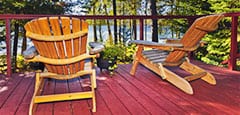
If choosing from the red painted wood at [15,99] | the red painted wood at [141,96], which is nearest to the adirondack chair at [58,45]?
the red painted wood at [15,99]

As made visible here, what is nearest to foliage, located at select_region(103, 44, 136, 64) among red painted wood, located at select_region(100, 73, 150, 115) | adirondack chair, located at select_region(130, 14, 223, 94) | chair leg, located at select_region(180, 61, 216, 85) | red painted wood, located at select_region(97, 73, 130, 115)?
adirondack chair, located at select_region(130, 14, 223, 94)

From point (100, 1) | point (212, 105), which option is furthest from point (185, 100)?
point (100, 1)

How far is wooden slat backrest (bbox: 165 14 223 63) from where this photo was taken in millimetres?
2996

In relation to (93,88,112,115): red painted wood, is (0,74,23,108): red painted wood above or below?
above

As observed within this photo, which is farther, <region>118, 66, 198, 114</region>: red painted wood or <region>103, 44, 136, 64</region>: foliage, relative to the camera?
<region>103, 44, 136, 64</region>: foliage

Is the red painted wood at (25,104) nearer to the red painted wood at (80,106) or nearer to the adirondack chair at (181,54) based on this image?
the red painted wood at (80,106)

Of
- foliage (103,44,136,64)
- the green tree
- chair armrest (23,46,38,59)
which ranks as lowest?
foliage (103,44,136,64)

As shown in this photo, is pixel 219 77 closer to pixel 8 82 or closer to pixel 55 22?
pixel 55 22

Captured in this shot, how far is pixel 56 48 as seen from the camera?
251cm

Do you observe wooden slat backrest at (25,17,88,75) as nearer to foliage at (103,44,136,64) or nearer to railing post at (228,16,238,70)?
foliage at (103,44,136,64)

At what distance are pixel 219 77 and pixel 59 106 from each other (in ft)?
8.19

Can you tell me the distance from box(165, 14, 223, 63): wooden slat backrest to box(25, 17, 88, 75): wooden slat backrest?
4.27 ft

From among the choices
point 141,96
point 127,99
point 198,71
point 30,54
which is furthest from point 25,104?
point 198,71

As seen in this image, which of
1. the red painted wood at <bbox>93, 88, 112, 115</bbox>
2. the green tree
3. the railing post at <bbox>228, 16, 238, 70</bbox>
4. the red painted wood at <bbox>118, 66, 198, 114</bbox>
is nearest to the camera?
the red painted wood at <bbox>93, 88, 112, 115</bbox>
